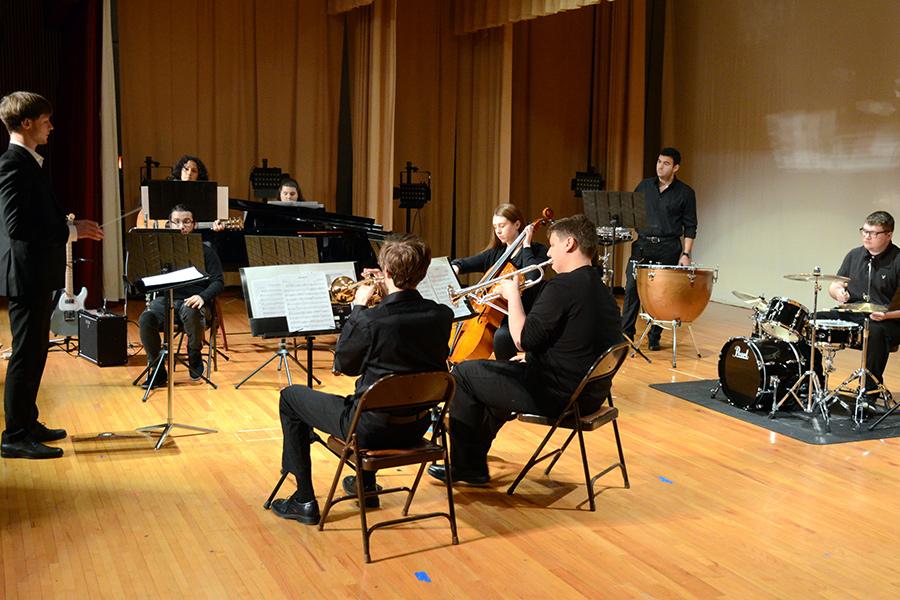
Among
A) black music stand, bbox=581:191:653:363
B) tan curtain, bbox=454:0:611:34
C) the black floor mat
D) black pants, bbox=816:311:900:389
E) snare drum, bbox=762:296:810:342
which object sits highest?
tan curtain, bbox=454:0:611:34

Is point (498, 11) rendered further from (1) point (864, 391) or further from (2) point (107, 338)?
(1) point (864, 391)

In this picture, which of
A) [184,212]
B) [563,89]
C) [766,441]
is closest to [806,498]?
[766,441]

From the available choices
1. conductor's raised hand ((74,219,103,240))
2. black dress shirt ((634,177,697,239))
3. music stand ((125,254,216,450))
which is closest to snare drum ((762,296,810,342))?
black dress shirt ((634,177,697,239))

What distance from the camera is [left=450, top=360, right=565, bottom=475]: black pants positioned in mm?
4094

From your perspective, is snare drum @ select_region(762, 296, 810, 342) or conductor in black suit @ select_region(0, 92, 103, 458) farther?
snare drum @ select_region(762, 296, 810, 342)

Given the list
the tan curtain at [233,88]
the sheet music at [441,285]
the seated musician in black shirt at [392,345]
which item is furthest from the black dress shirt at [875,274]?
the tan curtain at [233,88]

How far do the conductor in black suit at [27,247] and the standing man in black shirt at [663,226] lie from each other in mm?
4756

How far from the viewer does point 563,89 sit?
13.3m

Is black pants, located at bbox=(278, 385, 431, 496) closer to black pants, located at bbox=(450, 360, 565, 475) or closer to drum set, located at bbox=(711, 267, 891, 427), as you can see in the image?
black pants, located at bbox=(450, 360, 565, 475)

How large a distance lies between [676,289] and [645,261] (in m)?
1.02

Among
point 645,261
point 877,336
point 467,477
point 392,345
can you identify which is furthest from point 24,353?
point 645,261

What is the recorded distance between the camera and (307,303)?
4.66m

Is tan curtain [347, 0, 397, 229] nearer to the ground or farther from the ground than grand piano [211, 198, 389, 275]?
farther from the ground

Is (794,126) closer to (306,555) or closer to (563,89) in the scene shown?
(563,89)
